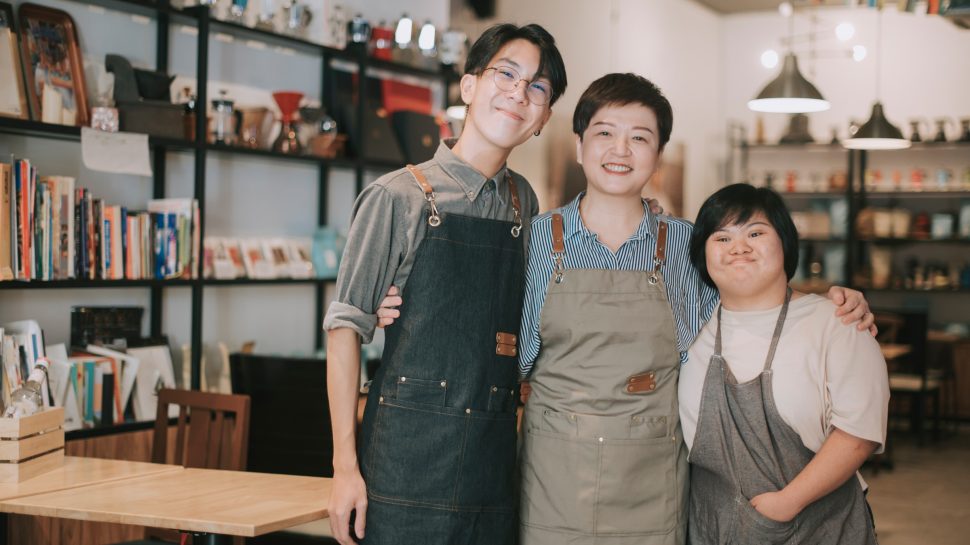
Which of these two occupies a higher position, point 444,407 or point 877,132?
point 877,132

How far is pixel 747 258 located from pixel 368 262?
0.85 metres

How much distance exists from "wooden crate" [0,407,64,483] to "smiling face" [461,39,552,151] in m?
1.47

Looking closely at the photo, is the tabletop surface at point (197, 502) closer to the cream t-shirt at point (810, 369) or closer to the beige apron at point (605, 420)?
the beige apron at point (605, 420)

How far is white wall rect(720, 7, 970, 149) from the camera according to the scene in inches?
360

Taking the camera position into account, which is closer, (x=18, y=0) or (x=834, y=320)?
(x=834, y=320)

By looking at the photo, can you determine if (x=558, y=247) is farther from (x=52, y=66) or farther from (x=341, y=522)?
(x=52, y=66)

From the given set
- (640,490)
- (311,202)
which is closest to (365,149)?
(311,202)

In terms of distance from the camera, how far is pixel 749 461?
6.89ft

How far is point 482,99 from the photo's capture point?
6.91ft

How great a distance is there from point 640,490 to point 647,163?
730mm

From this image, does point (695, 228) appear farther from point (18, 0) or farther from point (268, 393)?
point (18, 0)

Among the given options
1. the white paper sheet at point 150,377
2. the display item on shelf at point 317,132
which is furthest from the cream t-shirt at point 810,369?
the display item on shelf at point 317,132

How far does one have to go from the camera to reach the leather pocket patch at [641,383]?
2.06 meters

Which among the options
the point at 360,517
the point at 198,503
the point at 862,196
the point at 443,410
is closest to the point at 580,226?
the point at 443,410
